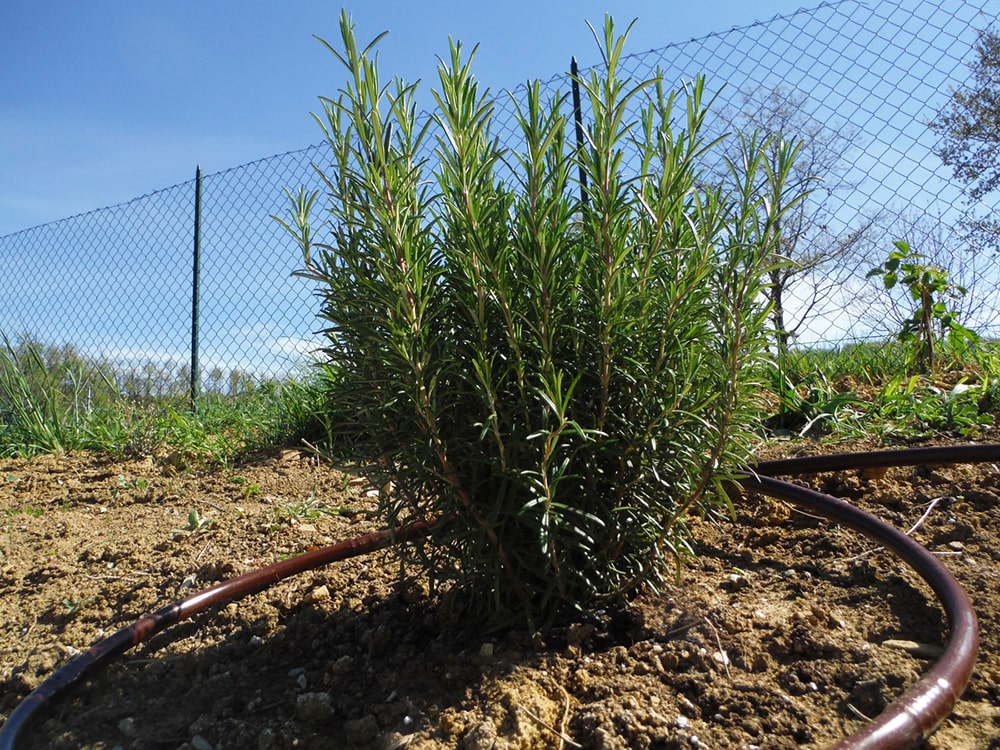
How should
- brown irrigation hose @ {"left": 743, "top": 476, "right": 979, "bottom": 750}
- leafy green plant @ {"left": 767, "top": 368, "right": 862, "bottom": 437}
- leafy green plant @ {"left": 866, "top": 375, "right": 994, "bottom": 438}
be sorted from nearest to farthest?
brown irrigation hose @ {"left": 743, "top": 476, "right": 979, "bottom": 750} < leafy green plant @ {"left": 866, "top": 375, "right": 994, "bottom": 438} < leafy green plant @ {"left": 767, "top": 368, "right": 862, "bottom": 437}

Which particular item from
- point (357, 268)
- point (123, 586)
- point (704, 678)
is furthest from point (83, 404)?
point (704, 678)

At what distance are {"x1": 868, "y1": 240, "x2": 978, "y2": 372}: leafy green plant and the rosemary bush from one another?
9.72 ft

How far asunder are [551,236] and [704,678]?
91 cm

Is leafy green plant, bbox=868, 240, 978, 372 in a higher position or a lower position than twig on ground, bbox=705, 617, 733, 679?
higher

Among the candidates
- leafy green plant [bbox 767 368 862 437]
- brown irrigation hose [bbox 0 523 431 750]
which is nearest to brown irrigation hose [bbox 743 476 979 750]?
brown irrigation hose [bbox 0 523 431 750]

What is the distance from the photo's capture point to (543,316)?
4.98ft

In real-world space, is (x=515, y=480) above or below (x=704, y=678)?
above

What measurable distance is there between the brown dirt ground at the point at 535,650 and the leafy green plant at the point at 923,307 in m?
1.83

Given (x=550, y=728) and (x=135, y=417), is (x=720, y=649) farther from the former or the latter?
(x=135, y=417)

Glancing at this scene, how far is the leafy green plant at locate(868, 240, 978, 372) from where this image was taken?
4.09 meters

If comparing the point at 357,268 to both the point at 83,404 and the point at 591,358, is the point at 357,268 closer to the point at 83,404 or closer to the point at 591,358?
the point at 591,358

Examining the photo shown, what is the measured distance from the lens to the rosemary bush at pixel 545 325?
149 centimetres

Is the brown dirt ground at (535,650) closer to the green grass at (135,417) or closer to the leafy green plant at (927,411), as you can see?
the leafy green plant at (927,411)

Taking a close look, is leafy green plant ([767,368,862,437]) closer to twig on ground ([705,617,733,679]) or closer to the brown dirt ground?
the brown dirt ground
